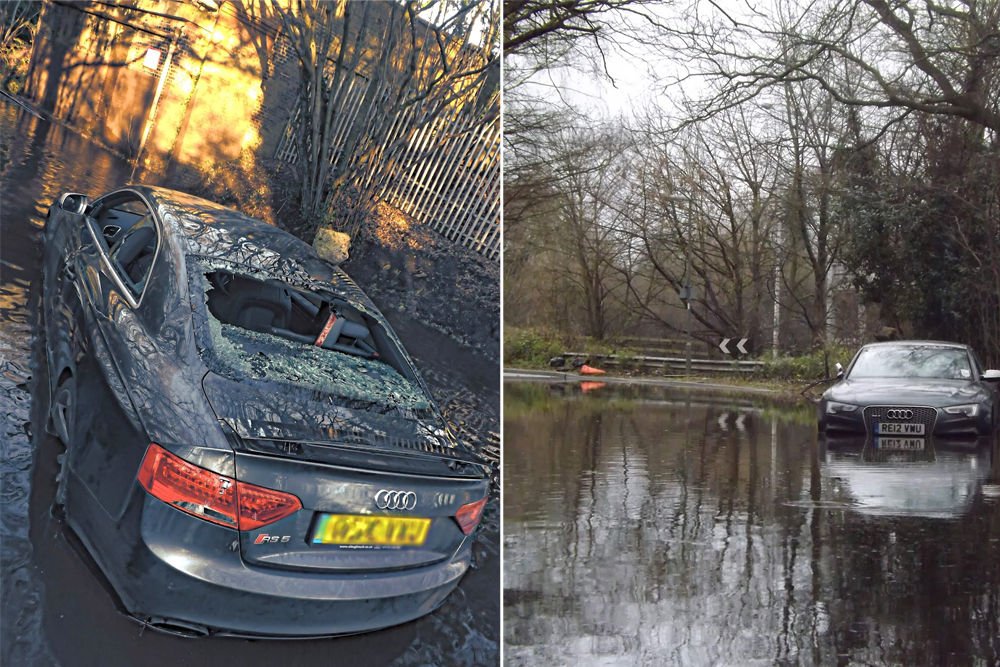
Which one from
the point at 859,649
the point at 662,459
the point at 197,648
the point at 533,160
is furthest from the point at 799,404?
the point at 197,648

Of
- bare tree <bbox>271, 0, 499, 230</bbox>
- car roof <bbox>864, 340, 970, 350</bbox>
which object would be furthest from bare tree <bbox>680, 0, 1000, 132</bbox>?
bare tree <bbox>271, 0, 499, 230</bbox>

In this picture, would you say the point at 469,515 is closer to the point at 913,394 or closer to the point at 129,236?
the point at 129,236

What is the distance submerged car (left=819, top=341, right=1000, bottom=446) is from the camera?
23.0 ft

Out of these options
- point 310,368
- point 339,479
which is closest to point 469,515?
point 339,479

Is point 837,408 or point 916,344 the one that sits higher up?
point 916,344

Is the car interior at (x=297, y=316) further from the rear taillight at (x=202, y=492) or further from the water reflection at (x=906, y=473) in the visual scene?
the water reflection at (x=906, y=473)

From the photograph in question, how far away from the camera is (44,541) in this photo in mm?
2496

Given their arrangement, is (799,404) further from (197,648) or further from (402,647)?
(197,648)

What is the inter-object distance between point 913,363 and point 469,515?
224 inches

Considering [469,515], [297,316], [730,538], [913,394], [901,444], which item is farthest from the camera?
[913,394]

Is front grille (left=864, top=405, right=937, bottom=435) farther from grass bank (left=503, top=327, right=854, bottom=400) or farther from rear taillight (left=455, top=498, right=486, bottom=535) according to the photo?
rear taillight (left=455, top=498, right=486, bottom=535)

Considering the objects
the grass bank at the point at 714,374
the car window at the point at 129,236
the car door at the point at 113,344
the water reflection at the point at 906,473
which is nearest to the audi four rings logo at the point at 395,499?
the car door at the point at 113,344

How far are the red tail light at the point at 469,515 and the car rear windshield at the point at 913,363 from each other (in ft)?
17.8

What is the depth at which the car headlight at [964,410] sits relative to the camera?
7043 mm
